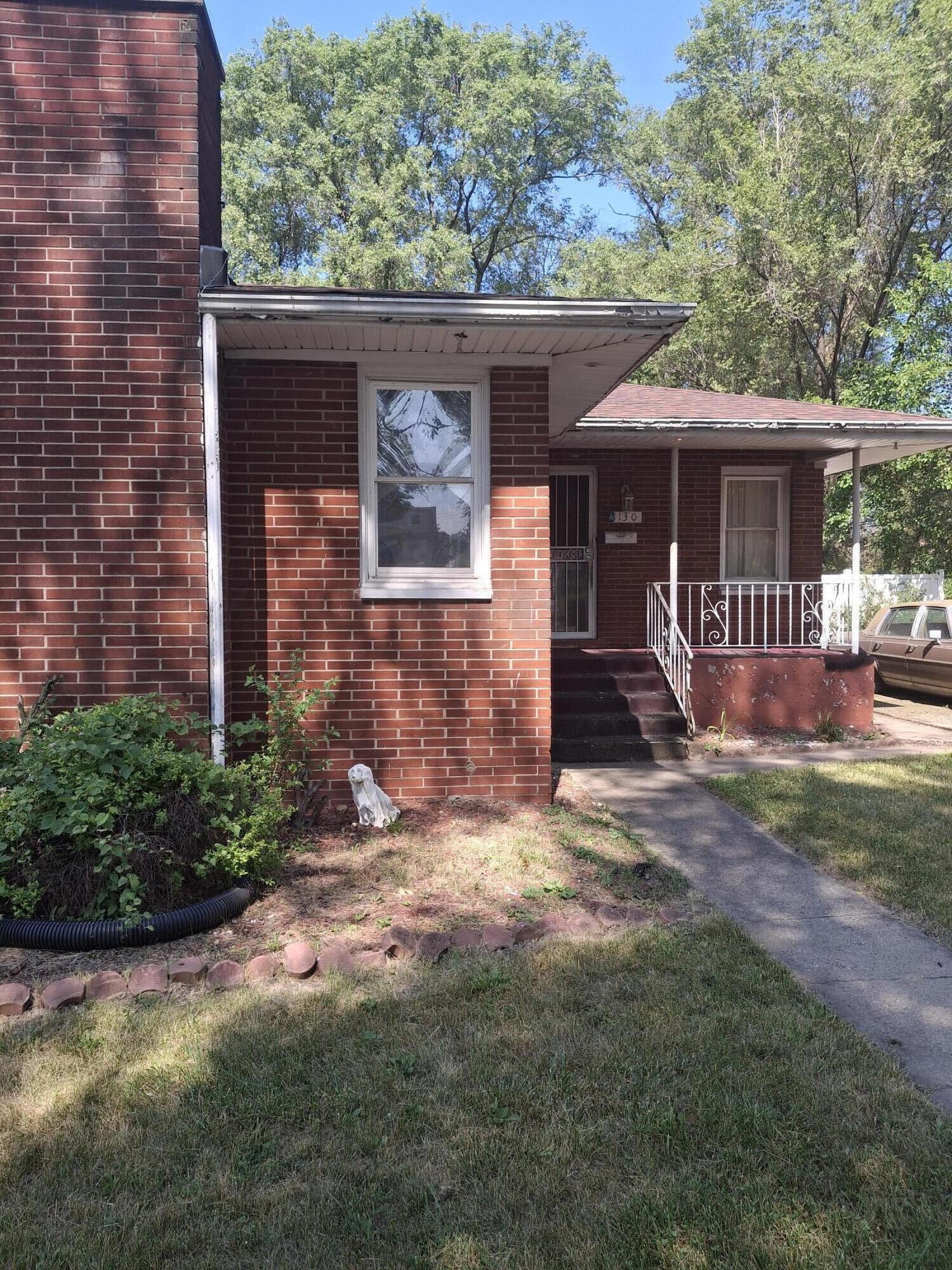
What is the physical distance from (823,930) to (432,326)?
3.99 m

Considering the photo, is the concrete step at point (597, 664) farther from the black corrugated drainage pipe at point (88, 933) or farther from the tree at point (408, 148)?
the tree at point (408, 148)

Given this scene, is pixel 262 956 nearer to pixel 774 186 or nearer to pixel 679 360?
pixel 774 186

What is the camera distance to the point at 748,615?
11.2m

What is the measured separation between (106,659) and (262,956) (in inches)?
99.8

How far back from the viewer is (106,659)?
5461 millimetres

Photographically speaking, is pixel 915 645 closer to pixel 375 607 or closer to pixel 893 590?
pixel 893 590

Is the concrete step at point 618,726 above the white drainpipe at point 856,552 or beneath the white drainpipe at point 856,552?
beneath

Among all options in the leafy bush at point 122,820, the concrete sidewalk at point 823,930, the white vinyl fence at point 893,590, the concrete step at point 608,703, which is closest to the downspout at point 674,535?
the concrete step at point 608,703

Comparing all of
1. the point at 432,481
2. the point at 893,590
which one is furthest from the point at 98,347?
the point at 893,590

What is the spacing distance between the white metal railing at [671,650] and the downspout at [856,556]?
6.45ft

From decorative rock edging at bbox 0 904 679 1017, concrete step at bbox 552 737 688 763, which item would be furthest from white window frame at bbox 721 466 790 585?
decorative rock edging at bbox 0 904 679 1017

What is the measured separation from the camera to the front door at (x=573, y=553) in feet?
36.1

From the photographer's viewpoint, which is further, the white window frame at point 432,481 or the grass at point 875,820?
the white window frame at point 432,481

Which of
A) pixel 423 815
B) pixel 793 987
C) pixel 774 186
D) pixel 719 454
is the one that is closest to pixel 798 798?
pixel 423 815
